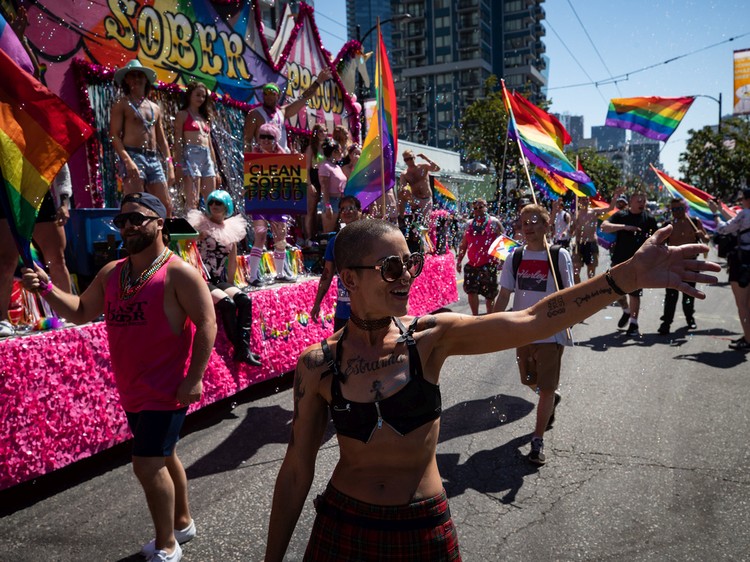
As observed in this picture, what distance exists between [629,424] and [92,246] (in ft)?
17.8

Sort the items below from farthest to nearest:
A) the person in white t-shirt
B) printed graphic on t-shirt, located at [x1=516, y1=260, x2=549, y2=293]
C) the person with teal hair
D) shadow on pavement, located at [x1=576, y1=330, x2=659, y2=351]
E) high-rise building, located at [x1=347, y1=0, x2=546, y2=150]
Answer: high-rise building, located at [x1=347, y1=0, x2=546, y2=150]
shadow on pavement, located at [x1=576, y1=330, x2=659, y2=351]
the person with teal hair
printed graphic on t-shirt, located at [x1=516, y1=260, x2=549, y2=293]
the person in white t-shirt

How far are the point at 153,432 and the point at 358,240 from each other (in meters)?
1.70

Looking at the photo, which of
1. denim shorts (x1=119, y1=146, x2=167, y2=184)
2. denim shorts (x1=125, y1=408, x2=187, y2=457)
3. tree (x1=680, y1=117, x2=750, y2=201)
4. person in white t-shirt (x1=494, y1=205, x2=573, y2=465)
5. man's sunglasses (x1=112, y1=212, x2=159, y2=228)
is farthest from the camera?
tree (x1=680, y1=117, x2=750, y2=201)

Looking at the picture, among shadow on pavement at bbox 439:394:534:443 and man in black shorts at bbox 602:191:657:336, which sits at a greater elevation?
man in black shorts at bbox 602:191:657:336

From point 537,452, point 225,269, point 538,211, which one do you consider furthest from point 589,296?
point 225,269

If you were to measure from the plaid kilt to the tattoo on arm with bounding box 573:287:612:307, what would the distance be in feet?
2.51

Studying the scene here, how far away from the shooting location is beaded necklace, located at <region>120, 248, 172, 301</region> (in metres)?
3.16

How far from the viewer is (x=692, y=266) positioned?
6.19 feet

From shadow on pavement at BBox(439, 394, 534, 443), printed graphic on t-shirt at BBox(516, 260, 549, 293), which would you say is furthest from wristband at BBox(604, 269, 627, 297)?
shadow on pavement at BBox(439, 394, 534, 443)

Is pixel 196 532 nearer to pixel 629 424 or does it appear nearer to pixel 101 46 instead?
pixel 629 424

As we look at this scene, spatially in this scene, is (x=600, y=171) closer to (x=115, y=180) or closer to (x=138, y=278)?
→ (x=115, y=180)

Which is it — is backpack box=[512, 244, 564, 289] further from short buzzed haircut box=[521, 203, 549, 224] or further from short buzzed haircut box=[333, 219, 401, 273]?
short buzzed haircut box=[333, 219, 401, 273]

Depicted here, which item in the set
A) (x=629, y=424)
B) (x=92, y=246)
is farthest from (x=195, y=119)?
(x=629, y=424)

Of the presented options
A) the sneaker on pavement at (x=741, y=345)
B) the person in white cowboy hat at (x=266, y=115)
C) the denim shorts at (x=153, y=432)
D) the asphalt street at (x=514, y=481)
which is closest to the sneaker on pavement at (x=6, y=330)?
the asphalt street at (x=514, y=481)
